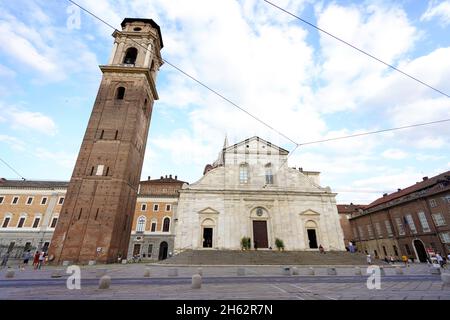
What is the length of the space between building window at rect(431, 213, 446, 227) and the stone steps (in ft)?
45.1

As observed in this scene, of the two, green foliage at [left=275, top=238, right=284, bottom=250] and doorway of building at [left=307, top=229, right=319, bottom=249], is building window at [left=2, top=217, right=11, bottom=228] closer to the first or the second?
green foliage at [left=275, top=238, right=284, bottom=250]

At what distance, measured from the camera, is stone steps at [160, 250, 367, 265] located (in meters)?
20.0

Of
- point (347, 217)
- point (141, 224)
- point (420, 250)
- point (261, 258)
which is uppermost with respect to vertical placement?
point (347, 217)

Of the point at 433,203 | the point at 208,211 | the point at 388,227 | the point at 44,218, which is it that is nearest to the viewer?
the point at 208,211

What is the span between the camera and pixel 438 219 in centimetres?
2728

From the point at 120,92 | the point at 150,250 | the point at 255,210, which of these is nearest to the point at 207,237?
the point at 255,210

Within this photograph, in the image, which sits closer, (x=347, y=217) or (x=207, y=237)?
(x=207, y=237)

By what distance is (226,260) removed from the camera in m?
20.5

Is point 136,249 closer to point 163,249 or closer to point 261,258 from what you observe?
point 163,249

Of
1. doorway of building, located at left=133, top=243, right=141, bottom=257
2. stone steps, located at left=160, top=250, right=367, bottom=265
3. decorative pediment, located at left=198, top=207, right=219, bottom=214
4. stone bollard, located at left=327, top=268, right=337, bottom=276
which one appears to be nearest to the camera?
stone bollard, located at left=327, top=268, right=337, bottom=276

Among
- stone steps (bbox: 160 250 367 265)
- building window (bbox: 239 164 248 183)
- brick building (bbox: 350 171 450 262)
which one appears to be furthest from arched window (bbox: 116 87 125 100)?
brick building (bbox: 350 171 450 262)

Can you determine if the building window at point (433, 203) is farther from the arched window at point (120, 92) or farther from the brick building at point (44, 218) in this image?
the arched window at point (120, 92)

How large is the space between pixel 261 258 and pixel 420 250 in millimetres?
24765
